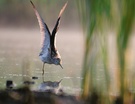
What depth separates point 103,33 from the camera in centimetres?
521

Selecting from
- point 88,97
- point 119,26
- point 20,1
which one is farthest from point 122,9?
point 20,1

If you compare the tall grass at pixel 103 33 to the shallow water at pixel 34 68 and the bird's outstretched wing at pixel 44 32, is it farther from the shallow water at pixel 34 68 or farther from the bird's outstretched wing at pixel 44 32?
the bird's outstretched wing at pixel 44 32

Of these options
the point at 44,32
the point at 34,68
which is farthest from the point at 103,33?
the point at 34,68

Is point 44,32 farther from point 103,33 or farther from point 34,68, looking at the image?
point 103,33

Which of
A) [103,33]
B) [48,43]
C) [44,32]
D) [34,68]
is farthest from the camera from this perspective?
[34,68]

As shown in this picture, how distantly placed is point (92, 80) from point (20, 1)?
4219 centimetres

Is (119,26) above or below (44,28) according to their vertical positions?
above

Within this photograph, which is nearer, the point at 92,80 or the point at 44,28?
the point at 92,80

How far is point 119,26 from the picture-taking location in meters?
5.11

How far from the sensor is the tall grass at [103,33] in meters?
5.00

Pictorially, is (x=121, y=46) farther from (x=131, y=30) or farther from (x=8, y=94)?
(x=8, y=94)

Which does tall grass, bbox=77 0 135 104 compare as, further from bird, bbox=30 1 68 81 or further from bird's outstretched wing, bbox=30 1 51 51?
bird's outstretched wing, bbox=30 1 51 51

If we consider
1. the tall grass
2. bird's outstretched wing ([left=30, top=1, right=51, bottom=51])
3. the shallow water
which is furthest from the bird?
the tall grass

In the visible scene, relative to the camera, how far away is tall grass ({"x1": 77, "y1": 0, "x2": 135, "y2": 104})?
5000mm
